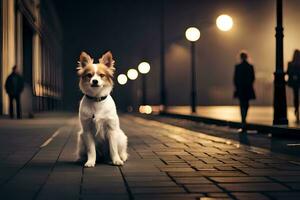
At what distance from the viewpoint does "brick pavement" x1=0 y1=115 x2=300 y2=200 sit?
237 inches

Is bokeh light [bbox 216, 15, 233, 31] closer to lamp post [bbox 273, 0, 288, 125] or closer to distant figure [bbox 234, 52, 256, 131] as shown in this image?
distant figure [bbox 234, 52, 256, 131]

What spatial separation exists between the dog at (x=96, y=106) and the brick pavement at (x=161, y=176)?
1.18 ft

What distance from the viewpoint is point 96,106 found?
26.2 feet

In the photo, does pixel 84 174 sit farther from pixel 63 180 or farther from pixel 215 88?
pixel 215 88

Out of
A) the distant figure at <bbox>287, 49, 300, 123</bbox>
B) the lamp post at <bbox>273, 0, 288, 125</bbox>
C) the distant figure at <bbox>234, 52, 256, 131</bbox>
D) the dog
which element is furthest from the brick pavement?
the distant figure at <bbox>287, 49, 300, 123</bbox>

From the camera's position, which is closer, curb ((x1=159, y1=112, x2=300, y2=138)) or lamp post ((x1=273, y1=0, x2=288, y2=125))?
curb ((x1=159, y1=112, x2=300, y2=138))

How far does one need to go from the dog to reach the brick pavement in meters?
0.36

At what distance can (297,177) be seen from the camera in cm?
714

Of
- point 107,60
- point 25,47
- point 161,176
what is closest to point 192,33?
point 25,47

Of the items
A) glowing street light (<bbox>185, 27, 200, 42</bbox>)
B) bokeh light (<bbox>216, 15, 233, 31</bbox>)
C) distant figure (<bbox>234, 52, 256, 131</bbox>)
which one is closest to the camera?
distant figure (<bbox>234, 52, 256, 131</bbox>)

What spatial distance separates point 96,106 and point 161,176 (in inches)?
52.0

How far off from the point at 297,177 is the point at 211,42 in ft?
139

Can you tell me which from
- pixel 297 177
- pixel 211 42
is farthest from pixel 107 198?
pixel 211 42

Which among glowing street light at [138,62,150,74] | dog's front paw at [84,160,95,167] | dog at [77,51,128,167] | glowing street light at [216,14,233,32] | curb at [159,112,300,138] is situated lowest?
dog's front paw at [84,160,95,167]
